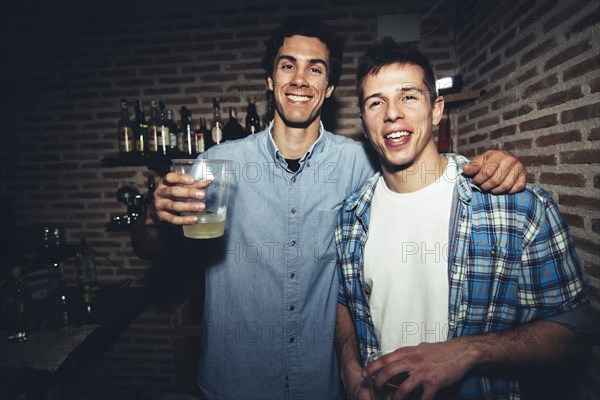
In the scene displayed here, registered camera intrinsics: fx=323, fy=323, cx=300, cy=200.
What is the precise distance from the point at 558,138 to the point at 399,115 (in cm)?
96

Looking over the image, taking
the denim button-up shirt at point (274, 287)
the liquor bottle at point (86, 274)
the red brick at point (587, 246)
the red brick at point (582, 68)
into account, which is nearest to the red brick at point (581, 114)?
the red brick at point (582, 68)

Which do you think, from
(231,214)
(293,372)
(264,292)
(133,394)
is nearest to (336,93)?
(231,214)

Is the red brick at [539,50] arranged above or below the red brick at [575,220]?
above

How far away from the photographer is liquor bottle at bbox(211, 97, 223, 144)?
3.23 m

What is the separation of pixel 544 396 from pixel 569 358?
0.93 metres

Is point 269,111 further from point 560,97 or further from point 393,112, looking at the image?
point 560,97

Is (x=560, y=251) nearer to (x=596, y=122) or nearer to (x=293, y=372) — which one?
(x=596, y=122)

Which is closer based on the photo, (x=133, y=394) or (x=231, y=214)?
(x=231, y=214)

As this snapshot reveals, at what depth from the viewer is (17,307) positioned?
8.05 ft

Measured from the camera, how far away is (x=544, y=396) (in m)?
1.85

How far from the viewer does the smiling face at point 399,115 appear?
4.77 feet

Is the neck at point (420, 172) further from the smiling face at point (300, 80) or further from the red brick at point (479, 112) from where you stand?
the red brick at point (479, 112)

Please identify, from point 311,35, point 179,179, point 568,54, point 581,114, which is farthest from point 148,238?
point 568,54

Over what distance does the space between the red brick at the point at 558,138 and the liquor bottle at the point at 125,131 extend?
330 cm
